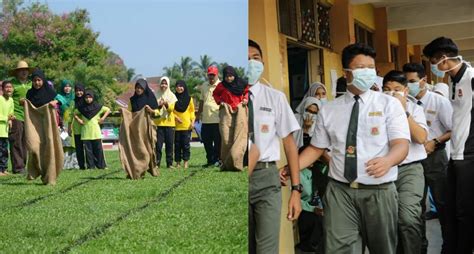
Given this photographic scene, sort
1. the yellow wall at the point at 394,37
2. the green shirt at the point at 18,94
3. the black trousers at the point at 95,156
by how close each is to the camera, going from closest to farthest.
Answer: the green shirt at the point at 18,94, the black trousers at the point at 95,156, the yellow wall at the point at 394,37

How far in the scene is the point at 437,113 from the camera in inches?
181

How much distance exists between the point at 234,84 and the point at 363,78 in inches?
38.2

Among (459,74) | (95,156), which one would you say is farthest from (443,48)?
(95,156)

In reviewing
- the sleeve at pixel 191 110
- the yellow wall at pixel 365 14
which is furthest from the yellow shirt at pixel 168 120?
the yellow wall at pixel 365 14

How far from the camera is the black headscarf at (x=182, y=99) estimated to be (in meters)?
2.41

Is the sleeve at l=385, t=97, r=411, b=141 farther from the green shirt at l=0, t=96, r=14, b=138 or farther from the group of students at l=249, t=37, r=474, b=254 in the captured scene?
the green shirt at l=0, t=96, r=14, b=138

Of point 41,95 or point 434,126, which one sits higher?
point 41,95

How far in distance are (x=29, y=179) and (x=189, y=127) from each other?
2.07ft

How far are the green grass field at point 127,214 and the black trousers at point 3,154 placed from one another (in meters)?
0.07

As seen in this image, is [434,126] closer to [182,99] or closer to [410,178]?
[410,178]

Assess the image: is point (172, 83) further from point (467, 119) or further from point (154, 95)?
point (467, 119)

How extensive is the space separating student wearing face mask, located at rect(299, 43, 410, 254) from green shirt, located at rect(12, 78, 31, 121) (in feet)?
4.47

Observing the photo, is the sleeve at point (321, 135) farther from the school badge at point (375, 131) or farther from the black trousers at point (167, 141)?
the black trousers at point (167, 141)

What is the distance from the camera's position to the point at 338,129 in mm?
3090
